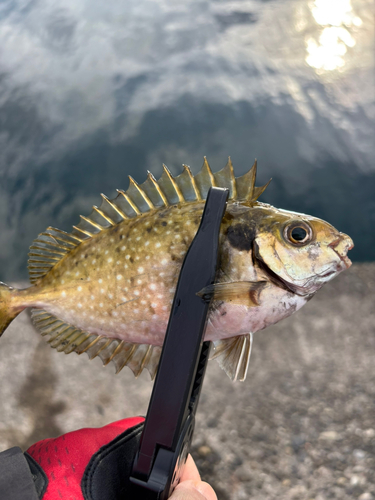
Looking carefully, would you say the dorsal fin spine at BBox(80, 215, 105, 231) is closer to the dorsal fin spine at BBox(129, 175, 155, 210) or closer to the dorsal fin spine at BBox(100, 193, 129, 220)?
the dorsal fin spine at BBox(100, 193, 129, 220)

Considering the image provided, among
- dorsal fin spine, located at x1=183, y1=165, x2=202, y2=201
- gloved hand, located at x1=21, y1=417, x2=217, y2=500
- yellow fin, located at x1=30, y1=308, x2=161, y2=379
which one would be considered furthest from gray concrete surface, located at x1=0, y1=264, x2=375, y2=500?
dorsal fin spine, located at x1=183, y1=165, x2=202, y2=201

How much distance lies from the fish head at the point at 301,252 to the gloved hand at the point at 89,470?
Result: 32.4 inches

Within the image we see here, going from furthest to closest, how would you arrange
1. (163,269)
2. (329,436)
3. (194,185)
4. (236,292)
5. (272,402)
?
(272,402) → (329,436) → (194,185) → (163,269) → (236,292)

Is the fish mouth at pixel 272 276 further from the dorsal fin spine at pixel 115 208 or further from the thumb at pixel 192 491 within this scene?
the thumb at pixel 192 491

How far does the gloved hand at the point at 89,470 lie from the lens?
49.6 inches

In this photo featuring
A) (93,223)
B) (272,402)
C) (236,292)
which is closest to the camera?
(236,292)

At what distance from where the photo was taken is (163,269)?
4.07 feet

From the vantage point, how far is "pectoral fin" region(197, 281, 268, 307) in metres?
1.10

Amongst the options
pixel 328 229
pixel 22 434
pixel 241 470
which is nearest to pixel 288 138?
pixel 328 229

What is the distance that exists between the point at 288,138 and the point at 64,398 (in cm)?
285

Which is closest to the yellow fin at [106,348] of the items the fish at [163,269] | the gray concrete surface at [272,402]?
the fish at [163,269]

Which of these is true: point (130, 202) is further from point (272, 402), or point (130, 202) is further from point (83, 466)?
point (272, 402)

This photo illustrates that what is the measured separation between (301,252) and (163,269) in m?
0.48

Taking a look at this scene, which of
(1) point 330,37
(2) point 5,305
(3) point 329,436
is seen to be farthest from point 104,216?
(1) point 330,37
